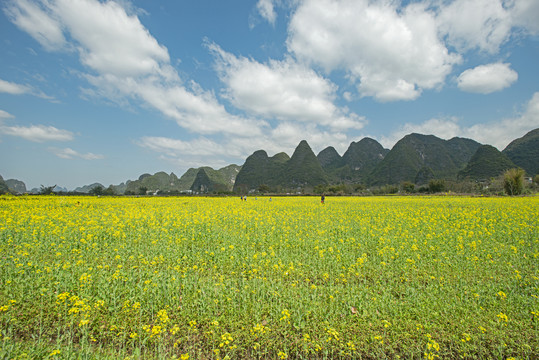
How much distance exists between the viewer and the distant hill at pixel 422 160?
102 meters

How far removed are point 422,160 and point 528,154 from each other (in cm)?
4204

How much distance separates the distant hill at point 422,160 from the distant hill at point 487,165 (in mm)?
10414

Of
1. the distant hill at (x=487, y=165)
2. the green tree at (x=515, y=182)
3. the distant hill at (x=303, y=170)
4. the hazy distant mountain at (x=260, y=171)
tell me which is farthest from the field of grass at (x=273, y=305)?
the hazy distant mountain at (x=260, y=171)

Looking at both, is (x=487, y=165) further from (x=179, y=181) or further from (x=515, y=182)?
(x=179, y=181)

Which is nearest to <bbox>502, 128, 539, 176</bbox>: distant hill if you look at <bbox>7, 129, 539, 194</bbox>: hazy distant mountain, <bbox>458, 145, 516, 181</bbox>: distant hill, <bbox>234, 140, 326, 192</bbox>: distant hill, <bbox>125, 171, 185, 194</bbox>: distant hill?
<bbox>7, 129, 539, 194</bbox>: hazy distant mountain

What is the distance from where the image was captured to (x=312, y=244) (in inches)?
304

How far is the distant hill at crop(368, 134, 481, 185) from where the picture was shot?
4013 inches

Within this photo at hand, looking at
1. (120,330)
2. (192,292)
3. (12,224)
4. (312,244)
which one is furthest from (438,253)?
(12,224)

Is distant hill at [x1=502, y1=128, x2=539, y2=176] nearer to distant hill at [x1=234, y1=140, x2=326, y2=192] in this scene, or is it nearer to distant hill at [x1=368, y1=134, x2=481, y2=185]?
distant hill at [x1=368, y1=134, x2=481, y2=185]

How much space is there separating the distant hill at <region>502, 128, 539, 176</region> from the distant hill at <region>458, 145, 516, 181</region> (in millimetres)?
10386

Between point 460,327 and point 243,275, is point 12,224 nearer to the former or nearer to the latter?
point 243,275

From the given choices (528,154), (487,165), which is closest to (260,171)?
(487,165)

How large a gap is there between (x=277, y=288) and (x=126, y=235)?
6.95 m

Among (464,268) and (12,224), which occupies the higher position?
(12,224)
